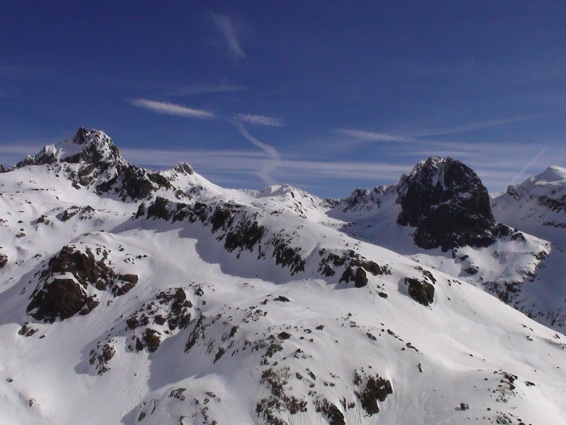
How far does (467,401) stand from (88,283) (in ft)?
199

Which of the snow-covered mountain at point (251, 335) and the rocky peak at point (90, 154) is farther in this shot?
the rocky peak at point (90, 154)

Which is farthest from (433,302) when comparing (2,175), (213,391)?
(2,175)

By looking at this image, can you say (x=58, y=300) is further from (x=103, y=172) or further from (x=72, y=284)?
(x=103, y=172)

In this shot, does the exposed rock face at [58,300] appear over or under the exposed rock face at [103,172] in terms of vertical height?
under

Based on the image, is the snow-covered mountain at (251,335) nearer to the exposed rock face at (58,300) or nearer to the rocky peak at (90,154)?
the exposed rock face at (58,300)

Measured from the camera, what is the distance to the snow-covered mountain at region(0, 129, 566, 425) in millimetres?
38000

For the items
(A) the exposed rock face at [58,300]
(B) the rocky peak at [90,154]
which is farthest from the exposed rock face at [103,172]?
(A) the exposed rock face at [58,300]

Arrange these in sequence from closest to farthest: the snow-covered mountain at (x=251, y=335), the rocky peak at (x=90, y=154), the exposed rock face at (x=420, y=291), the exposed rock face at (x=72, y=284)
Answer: the snow-covered mountain at (x=251, y=335), the exposed rock face at (x=420, y=291), the exposed rock face at (x=72, y=284), the rocky peak at (x=90, y=154)

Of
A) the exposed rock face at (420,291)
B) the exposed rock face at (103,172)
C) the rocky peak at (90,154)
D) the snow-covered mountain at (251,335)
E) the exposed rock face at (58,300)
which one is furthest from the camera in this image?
the rocky peak at (90,154)

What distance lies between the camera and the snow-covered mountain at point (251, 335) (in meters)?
38.0

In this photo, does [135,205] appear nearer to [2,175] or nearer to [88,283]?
[2,175]

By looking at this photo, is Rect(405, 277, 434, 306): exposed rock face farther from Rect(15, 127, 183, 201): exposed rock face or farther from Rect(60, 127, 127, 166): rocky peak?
Rect(60, 127, 127, 166): rocky peak

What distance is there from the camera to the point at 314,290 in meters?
62.5

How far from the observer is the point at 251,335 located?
46.4 metres
